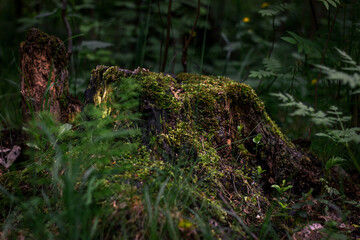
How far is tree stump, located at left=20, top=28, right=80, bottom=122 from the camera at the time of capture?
2453 mm

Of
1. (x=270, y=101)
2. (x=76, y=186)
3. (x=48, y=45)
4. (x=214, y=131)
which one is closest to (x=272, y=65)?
(x=270, y=101)

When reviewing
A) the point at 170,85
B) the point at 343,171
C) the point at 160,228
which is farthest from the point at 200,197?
the point at 343,171

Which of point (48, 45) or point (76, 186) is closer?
point (76, 186)

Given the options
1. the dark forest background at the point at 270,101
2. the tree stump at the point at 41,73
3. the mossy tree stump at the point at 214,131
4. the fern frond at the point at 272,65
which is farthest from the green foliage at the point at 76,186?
the fern frond at the point at 272,65

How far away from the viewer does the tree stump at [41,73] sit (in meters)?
2.45

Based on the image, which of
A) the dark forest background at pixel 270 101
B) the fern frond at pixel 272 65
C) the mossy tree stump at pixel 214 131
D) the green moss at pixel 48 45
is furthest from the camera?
the fern frond at pixel 272 65

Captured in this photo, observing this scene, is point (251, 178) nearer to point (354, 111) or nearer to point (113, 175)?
point (113, 175)

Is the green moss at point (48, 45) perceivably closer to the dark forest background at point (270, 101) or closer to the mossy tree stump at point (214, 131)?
the dark forest background at point (270, 101)

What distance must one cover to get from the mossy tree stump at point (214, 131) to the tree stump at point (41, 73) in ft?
1.59

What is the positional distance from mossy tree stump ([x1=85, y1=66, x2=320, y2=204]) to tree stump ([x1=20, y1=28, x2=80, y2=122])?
484 mm

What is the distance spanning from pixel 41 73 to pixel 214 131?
5.53ft

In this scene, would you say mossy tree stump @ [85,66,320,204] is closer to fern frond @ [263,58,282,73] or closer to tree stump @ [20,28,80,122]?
tree stump @ [20,28,80,122]

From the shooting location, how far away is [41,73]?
2.50 metres

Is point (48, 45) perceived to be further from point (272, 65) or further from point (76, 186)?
point (272, 65)
